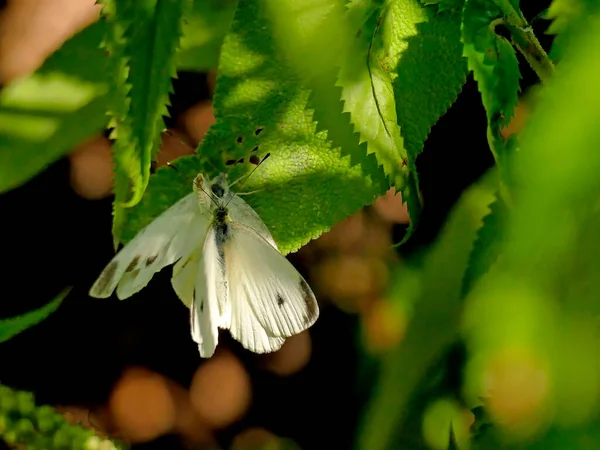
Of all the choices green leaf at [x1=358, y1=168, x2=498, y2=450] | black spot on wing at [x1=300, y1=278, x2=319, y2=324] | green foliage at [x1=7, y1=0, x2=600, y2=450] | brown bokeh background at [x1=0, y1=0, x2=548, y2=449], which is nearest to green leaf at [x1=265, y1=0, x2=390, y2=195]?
green foliage at [x1=7, y1=0, x2=600, y2=450]

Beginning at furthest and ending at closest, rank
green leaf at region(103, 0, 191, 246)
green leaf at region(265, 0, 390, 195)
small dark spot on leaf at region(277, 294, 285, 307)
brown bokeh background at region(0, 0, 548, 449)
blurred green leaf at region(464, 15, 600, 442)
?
brown bokeh background at region(0, 0, 548, 449)
small dark spot on leaf at region(277, 294, 285, 307)
green leaf at region(265, 0, 390, 195)
green leaf at region(103, 0, 191, 246)
blurred green leaf at region(464, 15, 600, 442)

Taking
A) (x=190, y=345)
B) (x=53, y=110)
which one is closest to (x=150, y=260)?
(x=53, y=110)

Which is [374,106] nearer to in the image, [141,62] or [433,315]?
[141,62]

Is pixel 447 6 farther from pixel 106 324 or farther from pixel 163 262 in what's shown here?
pixel 106 324

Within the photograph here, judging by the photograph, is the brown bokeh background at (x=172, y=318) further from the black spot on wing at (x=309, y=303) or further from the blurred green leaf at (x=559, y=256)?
the blurred green leaf at (x=559, y=256)

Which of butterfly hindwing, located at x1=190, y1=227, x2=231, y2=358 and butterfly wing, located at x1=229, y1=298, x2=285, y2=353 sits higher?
butterfly hindwing, located at x1=190, y1=227, x2=231, y2=358

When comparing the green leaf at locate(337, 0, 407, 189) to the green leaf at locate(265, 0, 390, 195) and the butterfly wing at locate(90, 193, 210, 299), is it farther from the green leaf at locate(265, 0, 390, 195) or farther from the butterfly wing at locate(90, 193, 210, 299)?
the butterfly wing at locate(90, 193, 210, 299)

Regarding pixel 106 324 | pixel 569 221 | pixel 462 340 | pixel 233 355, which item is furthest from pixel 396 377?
pixel 569 221
